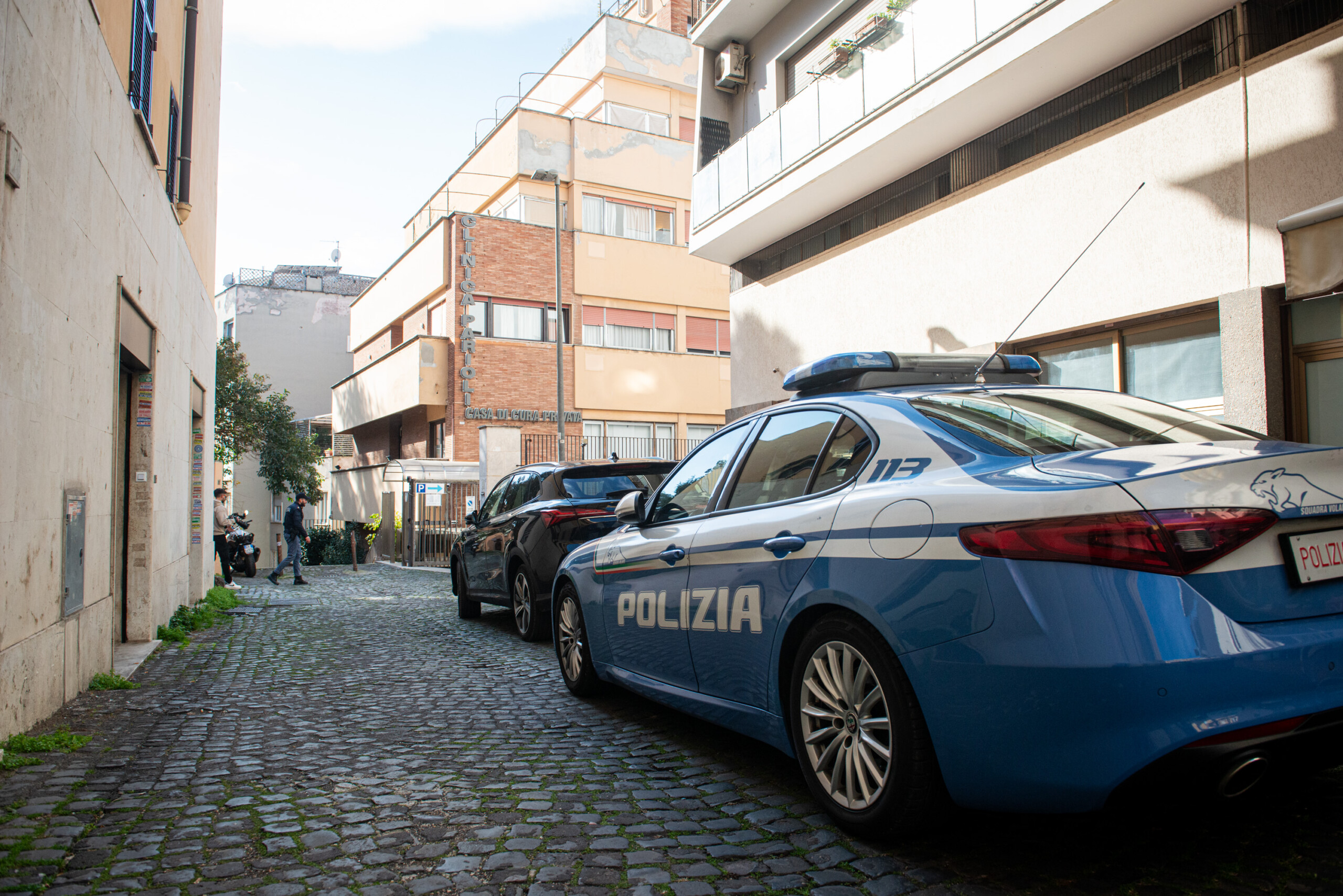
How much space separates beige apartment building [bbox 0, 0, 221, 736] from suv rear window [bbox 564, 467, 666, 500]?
3612 millimetres

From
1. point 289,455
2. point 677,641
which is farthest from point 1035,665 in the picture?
point 289,455

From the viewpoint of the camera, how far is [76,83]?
5840 millimetres

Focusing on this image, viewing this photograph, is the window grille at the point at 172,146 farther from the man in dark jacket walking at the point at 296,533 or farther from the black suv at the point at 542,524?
the man in dark jacket walking at the point at 296,533

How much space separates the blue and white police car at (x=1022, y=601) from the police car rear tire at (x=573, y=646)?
174cm

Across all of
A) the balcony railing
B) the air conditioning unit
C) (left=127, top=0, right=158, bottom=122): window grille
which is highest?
the air conditioning unit

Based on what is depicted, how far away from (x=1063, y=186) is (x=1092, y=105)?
0.92m

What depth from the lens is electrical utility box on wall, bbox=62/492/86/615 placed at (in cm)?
572

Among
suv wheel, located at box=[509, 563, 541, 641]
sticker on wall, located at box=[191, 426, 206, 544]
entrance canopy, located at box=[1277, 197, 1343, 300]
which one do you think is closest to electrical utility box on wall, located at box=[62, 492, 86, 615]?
suv wheel, located at box=[509, 563, 541, 641]

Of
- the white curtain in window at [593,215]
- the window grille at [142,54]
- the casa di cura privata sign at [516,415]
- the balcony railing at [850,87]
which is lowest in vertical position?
the casa di cura privata sign at [516,415]

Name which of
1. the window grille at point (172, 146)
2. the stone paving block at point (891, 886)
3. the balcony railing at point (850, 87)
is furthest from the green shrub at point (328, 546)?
the stone paving block at point (891, 886)

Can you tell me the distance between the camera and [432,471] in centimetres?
2553

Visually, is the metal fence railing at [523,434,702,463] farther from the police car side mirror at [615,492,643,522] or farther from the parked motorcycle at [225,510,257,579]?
the police car side mirror at [615,492,643,522]

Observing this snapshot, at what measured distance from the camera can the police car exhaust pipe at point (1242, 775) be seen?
244 cm

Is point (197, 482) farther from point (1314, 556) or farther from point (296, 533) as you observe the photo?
point (1314, 556)
